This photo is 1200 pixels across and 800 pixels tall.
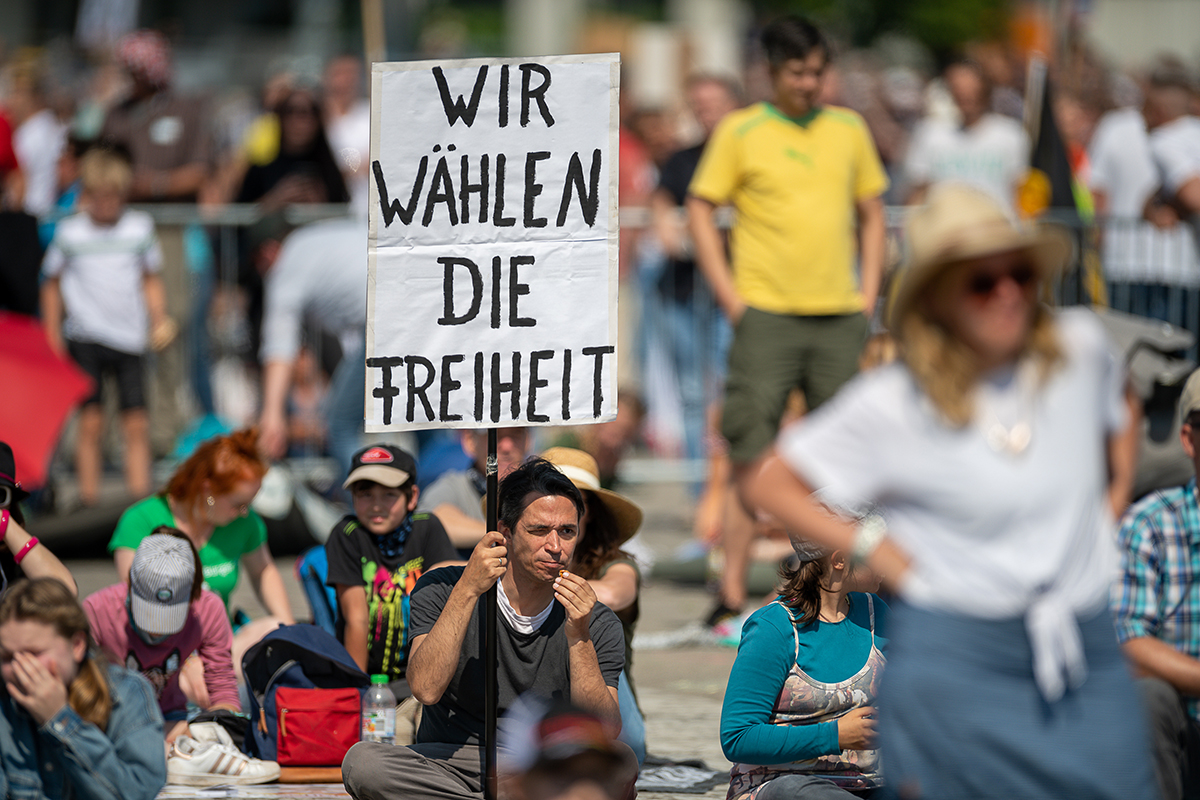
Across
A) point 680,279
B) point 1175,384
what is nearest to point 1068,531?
point 1175,384

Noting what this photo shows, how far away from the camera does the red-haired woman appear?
6.11m

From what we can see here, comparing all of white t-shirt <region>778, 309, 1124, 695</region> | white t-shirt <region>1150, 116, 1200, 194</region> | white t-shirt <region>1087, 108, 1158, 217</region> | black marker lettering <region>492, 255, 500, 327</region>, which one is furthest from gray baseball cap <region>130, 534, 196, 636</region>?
white t-shirt <region>1087, 108, 1158, 217</region>

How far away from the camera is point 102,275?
31.2 ft

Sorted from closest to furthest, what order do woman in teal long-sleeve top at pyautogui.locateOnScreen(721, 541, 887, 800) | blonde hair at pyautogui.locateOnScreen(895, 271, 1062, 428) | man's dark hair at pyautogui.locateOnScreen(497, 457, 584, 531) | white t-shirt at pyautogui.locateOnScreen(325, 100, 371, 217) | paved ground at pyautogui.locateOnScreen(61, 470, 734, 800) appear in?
blonde hair at pyautogui.locateOnScreen(895, 271, 1062, 428)
woman in teal long-sleeve top at pyautogui.locateOnScreen(721, 541, 887, 800)
man's dark hair at pyautogui.locateOnScreen(497, 457, 584, 531)
paved ground at pyautogui.locateOnScreen(61, 470, 734, 800)
white t-shirt at pyautogui.locateOnScreen(325, 100, 371, 217)

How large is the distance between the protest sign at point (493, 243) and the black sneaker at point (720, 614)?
2.92m

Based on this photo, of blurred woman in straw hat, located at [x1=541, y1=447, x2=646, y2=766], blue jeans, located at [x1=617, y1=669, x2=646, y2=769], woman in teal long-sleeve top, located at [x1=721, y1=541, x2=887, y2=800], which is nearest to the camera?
woman in teal long-sleeve top, located at [x1=721, y1=541, x2=887, y2=800]

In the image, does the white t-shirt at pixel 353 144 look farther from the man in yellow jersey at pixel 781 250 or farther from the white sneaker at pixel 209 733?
the white sneaker at pixel 209 733

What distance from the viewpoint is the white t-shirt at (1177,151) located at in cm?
875

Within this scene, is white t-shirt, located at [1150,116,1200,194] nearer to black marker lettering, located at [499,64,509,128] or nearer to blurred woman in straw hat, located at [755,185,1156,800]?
black marker lettering, located at [499,64,509,128]

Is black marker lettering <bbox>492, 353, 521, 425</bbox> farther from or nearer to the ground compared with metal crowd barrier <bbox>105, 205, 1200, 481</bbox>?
nearer to the ground

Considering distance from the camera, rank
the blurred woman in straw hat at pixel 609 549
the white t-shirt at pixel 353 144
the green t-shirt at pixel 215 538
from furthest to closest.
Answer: the white t-shirt at pixel 353 144 < the green t-shirt at pixel 215 538 < the blurred woman in straw hat at pixel 609 549

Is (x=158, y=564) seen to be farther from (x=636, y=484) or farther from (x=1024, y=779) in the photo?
(x=636, y=484)

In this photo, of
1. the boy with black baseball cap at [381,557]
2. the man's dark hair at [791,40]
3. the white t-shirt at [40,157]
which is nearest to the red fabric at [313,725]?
the boy with black baseball cap at [381,557]

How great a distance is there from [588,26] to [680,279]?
25.0 meters
